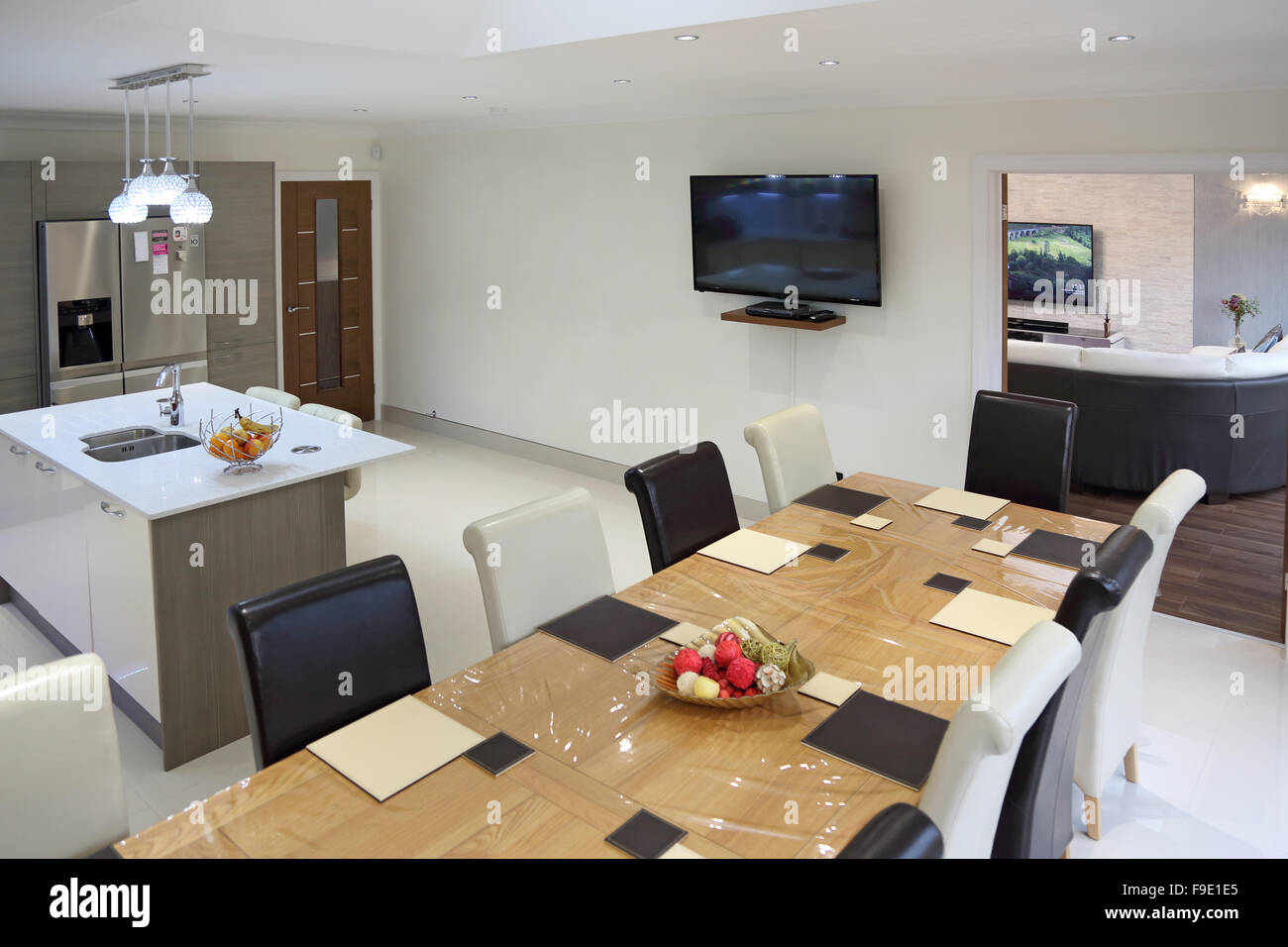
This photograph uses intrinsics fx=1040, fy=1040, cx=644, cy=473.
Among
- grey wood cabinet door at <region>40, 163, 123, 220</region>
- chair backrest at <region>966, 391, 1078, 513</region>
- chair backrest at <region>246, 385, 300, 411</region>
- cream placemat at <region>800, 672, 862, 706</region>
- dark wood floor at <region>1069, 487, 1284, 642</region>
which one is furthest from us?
grey wood cabinet door at <region>40, 163, 123, 220</region>

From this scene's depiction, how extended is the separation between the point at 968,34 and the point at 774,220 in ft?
7.23

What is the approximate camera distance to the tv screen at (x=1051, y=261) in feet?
31.0

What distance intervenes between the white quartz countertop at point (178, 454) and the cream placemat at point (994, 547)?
2122 millimetres

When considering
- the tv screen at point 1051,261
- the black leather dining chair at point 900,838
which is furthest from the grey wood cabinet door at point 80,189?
the tv screen at point 1051,261

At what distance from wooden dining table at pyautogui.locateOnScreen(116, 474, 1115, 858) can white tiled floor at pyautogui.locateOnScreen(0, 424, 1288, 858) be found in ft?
2.81

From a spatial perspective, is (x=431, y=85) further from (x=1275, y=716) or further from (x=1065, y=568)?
(x=1275, y=716)

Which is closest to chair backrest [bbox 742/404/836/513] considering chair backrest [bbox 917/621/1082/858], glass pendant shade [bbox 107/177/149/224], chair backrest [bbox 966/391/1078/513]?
chair backrest [bbox 966/391/1078/513]

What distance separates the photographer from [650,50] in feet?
12.2

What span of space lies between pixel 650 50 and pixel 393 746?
2.67m

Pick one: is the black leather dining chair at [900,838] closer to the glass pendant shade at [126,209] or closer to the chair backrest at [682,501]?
the chair backrest at [682,501]

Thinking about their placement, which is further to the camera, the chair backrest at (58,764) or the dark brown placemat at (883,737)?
the dark brown placemat at (883,737)

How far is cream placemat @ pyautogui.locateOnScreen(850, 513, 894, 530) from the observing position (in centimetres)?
341

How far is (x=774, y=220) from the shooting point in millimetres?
5504

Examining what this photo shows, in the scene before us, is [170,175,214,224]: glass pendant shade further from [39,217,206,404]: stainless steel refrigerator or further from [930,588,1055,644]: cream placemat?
[930,588,1055,644]: cream placemat
